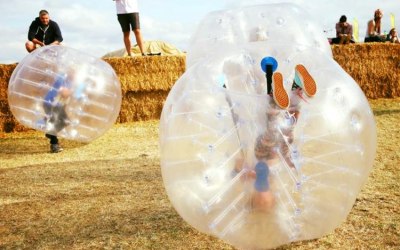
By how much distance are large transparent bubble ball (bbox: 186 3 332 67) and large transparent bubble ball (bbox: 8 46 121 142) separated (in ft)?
3.98

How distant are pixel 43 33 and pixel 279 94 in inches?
234

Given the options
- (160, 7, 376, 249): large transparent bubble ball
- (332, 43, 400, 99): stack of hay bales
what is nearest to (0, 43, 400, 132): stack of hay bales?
(332, 43, 400, 99): stack of hay bales

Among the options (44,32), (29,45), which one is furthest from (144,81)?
(29,45)

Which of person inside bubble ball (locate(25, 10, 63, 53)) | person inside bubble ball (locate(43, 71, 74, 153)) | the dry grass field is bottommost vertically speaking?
the dry grass field

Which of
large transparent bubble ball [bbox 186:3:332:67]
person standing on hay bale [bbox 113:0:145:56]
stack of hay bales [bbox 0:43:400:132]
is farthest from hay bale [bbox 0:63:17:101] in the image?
large transparent bubble ball [bbox 186:3:332:67]

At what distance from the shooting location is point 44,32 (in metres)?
7.06

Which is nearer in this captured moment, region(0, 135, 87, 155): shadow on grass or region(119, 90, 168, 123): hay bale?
region(0, 135, 87, 155): shadow on grass

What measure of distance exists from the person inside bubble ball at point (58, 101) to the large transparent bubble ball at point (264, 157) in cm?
255

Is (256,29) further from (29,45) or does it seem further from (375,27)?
(375,27)

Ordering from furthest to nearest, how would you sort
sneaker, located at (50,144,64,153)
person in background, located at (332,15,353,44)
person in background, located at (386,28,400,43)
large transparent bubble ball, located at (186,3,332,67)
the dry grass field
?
person in background, located at (386,28,400,43)
person in background, located at (332,15,353,44)
sneaker, located at (50,144,64,153)
large transparent bubble ball, located at (186,3,332,67)
the dry grass field

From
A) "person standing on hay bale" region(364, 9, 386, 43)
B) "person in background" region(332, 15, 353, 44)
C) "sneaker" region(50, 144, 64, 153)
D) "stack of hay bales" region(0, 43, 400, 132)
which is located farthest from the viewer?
"person standing on hay bale" region(364, 9, 386, 43)

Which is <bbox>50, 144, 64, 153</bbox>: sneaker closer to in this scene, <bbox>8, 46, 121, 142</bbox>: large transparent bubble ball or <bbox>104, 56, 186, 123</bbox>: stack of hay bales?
<bbox>8, 46, 121, 142</bbox>: large transparent bubble ball

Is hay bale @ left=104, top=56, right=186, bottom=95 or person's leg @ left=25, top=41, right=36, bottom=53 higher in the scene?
person's leg @ left=25, top=41, right=36, bottom=53

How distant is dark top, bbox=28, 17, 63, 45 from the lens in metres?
7.05
